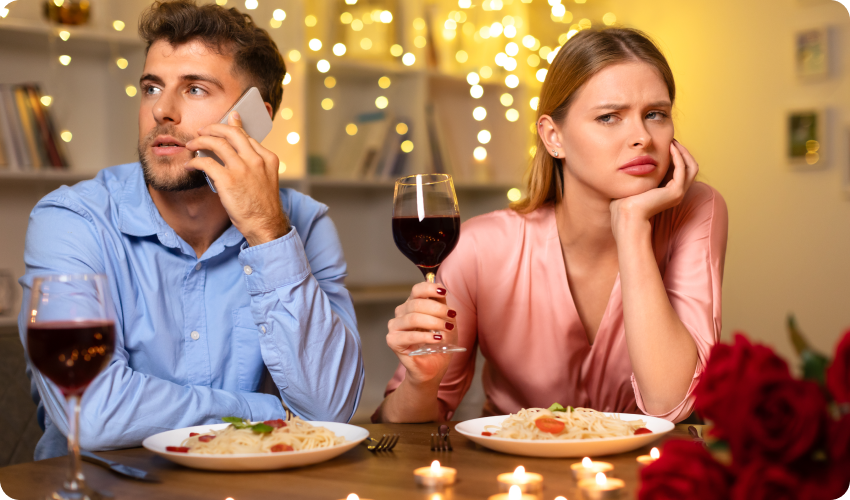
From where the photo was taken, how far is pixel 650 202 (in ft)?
5.26

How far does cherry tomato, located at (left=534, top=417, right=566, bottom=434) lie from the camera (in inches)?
41.1

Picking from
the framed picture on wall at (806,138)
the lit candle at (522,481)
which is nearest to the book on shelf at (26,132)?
the lit candle at (522,481)

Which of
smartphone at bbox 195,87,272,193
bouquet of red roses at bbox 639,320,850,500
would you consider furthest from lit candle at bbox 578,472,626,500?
smartphone at bbox 195,87,272,193

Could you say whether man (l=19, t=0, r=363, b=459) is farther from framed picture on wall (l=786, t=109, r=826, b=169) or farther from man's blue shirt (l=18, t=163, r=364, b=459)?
framed picture on wall (l=786, t=109, r=826, b=169)

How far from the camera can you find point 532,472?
3.09 ft

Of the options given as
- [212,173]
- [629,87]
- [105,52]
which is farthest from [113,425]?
[105,52]

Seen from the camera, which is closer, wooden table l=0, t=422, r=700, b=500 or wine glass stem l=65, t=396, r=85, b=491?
wine glass stem l=65, t=396, r=85, b=491

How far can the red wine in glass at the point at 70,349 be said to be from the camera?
78cm

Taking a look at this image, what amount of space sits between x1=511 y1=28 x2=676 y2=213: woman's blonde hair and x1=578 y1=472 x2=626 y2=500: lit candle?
1.11 metres

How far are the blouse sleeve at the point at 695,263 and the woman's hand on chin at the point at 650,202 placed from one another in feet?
0.29

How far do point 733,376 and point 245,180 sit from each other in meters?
1.06

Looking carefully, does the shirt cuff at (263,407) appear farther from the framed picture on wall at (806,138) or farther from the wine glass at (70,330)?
the framed picture on wall at (806,138)

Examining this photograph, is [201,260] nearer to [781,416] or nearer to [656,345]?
[656,345]

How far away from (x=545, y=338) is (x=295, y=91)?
1.97 m
